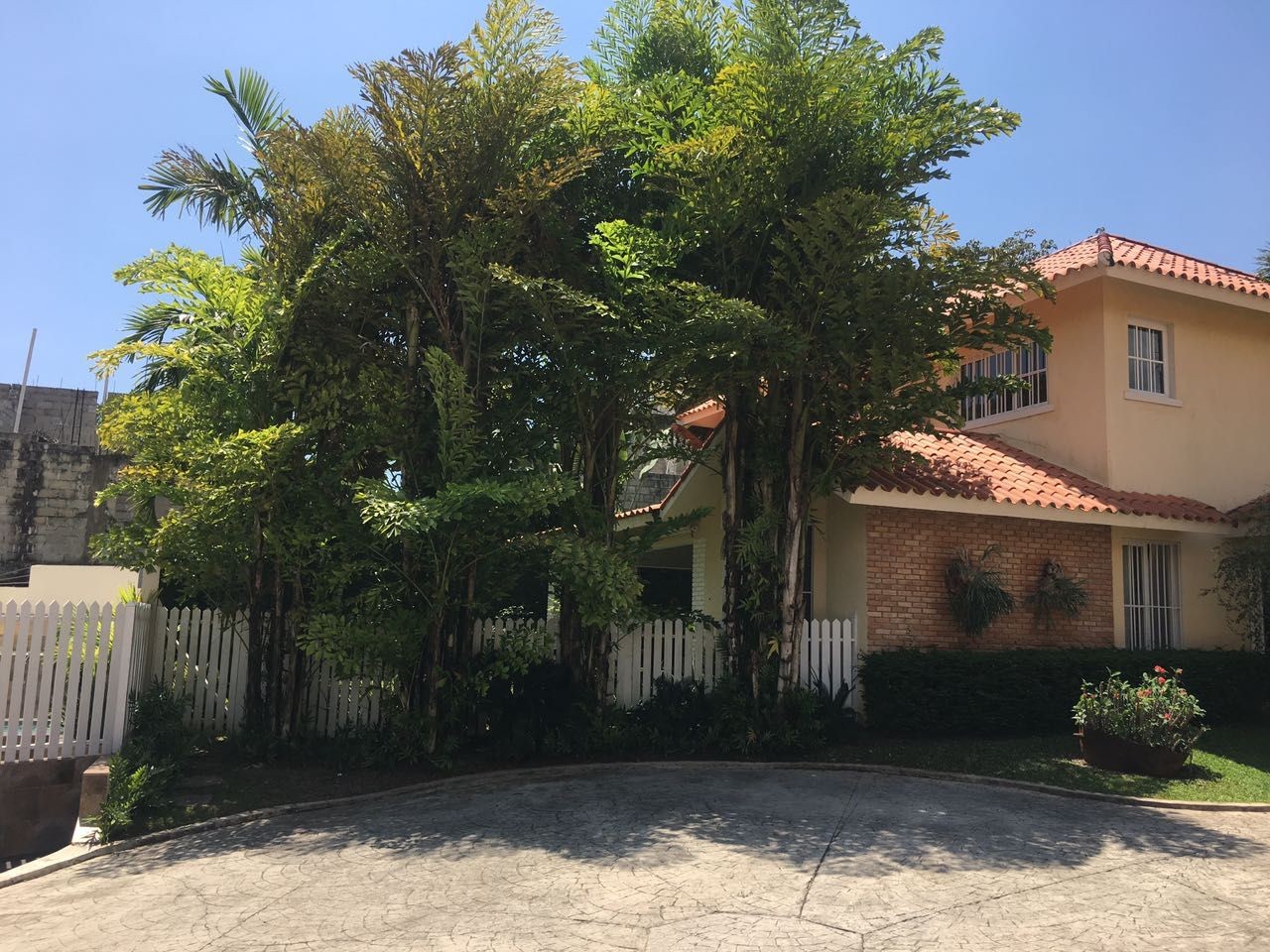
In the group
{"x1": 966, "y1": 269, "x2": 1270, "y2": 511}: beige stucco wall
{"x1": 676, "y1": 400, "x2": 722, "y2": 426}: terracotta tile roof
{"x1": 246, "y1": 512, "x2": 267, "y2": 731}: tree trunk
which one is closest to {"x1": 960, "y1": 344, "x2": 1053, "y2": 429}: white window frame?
{"x1": 966, "y1": 269, "x2": 1270, "y2": 511}: beige stucco wall

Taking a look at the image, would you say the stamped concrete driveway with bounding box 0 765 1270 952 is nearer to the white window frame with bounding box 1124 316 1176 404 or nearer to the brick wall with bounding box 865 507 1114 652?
the brick wall with bounding box 865 507 1114 652

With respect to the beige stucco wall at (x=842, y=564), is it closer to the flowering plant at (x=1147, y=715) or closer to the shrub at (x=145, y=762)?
the flowering plant at (x=1147, y=715)

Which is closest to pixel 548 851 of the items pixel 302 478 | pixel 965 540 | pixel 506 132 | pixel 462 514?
pixel 462 514

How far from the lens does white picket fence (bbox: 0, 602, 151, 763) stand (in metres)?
8.05

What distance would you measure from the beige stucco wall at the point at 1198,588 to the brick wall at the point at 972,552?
93 cm

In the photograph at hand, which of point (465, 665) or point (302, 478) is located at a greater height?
point (302, 478)

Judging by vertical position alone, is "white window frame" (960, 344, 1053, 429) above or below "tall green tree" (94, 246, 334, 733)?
above

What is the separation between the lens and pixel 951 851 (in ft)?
20.6

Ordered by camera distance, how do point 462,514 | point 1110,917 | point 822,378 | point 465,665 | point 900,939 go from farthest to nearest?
point 822,378 → point 465,665 → point 462,514 → point 1110,917 → point 900,939

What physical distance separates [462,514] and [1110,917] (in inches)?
219

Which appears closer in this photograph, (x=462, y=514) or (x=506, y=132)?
(x=462, y=514)

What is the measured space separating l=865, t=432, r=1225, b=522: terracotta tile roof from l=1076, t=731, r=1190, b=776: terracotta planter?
125 inches

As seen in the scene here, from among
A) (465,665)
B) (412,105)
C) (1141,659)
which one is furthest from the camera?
(1141,659)

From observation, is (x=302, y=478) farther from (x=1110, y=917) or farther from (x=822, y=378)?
(x=1110, y=917)
